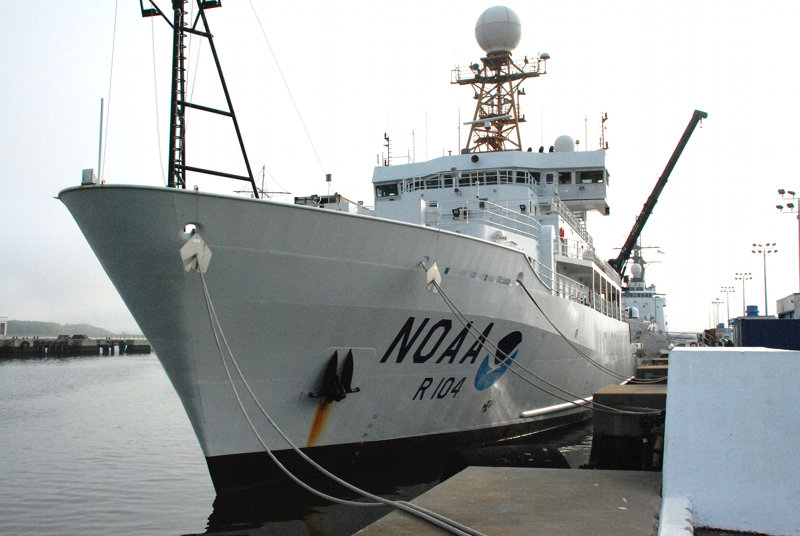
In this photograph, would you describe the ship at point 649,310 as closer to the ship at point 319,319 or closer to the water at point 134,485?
the water at point 134,485

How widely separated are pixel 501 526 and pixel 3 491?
27.9 ft

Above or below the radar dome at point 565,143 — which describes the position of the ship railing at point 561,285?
below

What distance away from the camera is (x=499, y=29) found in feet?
65.9

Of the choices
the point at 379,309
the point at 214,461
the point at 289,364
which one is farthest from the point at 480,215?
the point at 214,461

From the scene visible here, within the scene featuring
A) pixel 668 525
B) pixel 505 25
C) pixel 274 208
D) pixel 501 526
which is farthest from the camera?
pixel 505 25

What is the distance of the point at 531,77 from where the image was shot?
20750 millimetres

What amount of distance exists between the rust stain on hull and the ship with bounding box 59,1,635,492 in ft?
0.06

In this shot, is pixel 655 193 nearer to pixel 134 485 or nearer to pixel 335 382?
pixel 335 382

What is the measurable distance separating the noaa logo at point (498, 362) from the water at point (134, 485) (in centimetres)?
142

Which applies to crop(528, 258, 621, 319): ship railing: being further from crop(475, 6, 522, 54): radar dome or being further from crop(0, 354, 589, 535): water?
crop(475, 6, 522, 54): radar dome

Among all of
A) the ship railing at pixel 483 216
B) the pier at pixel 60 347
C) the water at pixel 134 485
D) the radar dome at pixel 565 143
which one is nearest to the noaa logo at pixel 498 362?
the water at pixel 134 485

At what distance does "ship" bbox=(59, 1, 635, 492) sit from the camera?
6879 millimetres

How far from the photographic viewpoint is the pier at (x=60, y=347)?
178ft

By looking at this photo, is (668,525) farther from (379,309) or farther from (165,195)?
(165,195)
